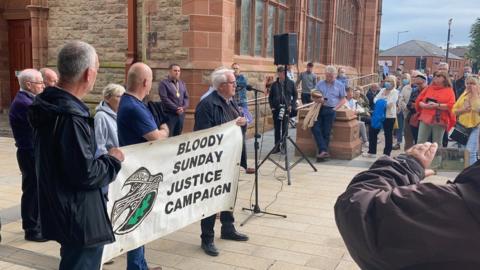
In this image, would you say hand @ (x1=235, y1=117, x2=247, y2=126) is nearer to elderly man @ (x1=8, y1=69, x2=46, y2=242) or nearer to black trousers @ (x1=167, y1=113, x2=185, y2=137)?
elderly man @ (x1=8, y1=69, x2=46, y2=242)

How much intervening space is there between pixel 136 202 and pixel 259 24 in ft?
36.9

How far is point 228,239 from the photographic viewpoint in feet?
16.4

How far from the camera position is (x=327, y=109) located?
9.62 meters

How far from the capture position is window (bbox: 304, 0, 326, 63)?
18375 mm

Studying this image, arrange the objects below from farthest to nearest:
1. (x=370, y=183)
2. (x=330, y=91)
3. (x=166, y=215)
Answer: (x=330, y=91), (x=166, y=215), (x=370, y=183)

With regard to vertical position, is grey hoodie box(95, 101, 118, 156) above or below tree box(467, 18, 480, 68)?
below

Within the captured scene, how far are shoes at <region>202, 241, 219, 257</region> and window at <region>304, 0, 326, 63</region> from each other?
14.5 metres

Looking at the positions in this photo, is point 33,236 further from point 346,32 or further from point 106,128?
point 346,32

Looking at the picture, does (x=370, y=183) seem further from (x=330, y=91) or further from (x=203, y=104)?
(x=330, y=91)

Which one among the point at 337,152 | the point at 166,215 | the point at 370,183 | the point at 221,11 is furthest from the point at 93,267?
the point at 221,11

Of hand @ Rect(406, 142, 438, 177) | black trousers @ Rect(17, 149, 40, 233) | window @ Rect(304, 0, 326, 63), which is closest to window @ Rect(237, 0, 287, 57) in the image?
window @ Rect(304, 0, 326, 63)

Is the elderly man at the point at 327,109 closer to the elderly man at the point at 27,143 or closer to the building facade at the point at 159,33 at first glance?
the building facade at the point at 159,33

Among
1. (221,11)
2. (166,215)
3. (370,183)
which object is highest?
(221,11)

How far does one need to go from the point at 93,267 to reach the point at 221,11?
8.70 metres
